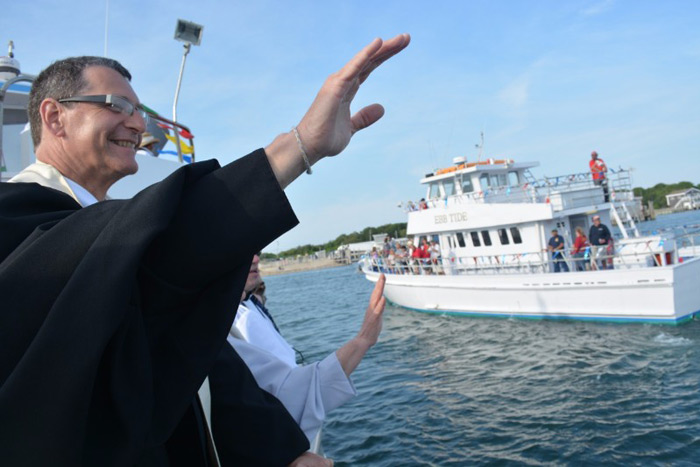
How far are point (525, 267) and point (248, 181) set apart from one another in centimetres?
1521

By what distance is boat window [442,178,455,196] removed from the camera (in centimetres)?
1817

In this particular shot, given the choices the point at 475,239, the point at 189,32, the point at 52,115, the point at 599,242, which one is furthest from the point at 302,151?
the point at 475,239

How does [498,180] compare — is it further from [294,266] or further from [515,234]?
[294,266]

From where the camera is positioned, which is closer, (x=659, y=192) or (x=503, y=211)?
(x=503, y=211)

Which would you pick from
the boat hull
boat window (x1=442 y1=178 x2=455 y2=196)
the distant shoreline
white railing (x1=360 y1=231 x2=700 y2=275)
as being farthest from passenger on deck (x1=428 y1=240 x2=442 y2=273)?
the distant shoreline

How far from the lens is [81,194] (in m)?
1.15

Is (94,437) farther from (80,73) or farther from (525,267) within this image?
(525,267)

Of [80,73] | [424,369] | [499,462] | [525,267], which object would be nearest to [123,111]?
[80,73]

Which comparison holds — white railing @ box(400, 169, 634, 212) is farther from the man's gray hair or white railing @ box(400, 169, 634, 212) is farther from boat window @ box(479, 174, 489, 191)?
the man's gray hair

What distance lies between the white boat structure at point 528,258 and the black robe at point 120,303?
12.9 meters

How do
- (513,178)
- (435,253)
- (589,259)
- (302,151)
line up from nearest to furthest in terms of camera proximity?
(302,151), (589,259), (435,253), (513,178)

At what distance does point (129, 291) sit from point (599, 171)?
17.4 m

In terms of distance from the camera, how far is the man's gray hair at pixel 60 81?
45.9 inches

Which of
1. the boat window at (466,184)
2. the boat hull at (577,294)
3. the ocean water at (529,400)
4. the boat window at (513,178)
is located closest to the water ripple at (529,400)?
the ocean water at (529,400)
